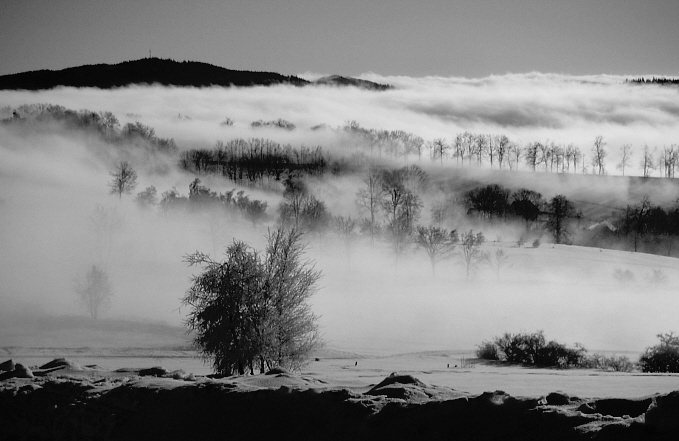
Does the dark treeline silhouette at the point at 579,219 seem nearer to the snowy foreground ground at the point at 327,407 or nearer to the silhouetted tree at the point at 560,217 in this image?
the silhouetted tree at the point at 560,217

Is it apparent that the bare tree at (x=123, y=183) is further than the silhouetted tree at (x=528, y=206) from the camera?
No

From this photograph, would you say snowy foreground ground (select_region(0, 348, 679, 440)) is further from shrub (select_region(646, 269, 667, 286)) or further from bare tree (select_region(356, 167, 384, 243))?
bare tree (select_region(356, 167, 384, 243))

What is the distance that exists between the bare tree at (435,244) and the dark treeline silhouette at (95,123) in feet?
278

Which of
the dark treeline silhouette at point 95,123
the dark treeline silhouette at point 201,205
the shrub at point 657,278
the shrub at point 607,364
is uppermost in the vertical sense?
the dark treeline silhouette at point 95,123

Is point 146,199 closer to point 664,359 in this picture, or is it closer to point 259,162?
point 259,162

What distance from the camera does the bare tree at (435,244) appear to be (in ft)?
270

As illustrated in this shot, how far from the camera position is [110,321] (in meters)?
54.8

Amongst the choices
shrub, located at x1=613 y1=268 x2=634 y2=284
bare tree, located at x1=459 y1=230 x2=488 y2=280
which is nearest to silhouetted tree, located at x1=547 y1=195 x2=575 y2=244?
bare tree, located at x1=459 y1=230 x2=488 y2=280

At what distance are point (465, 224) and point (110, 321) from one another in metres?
71.9

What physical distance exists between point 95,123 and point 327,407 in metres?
156

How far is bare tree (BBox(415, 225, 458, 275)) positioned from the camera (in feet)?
270

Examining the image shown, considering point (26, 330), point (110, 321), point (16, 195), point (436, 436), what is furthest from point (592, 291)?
point (16, 195)

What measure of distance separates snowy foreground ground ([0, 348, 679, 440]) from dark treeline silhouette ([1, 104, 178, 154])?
14129 cm

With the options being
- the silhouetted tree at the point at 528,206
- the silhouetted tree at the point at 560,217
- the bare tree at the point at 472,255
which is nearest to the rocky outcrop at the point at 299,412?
the bare tree at the point at 472,255
